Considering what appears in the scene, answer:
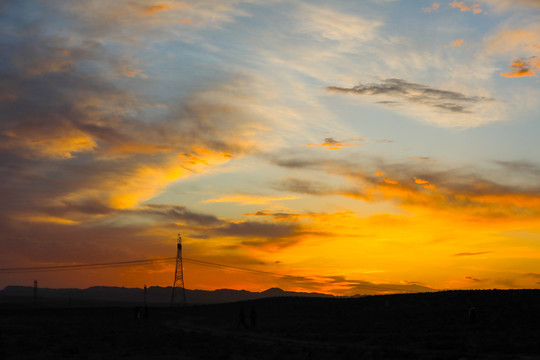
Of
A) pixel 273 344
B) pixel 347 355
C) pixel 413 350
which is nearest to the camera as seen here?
pixel 347 355

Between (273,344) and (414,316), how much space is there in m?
31.6

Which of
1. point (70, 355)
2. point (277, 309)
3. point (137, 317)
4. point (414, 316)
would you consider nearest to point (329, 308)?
point (277, 309)

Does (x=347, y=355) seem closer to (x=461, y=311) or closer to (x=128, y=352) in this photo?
(x=128, y=352)

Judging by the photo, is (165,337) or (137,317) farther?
(137,317)

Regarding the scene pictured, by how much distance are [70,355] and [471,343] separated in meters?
24.3

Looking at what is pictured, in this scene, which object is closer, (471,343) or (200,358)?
(200,358)

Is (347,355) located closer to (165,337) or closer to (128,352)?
(128,352)

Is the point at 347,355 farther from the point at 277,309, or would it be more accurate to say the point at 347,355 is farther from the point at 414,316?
the point at 277,309

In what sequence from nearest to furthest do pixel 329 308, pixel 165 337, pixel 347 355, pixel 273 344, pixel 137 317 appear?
pixel 347 355 < pixel 273 344 < pixel 165 337 < pixel 137 317 < pixel 329 308

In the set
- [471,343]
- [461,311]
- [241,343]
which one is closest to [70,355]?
[241,343]

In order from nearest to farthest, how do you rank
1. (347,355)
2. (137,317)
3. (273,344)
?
(347,355)
(273,344)
(137,317)

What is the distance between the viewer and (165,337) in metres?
45.5

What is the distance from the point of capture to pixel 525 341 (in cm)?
3656

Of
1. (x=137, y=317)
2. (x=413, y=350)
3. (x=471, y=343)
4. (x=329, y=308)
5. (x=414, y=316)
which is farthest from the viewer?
(x=329, y=308)
